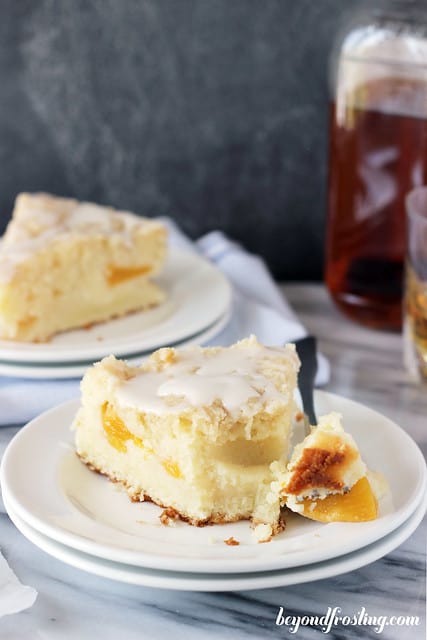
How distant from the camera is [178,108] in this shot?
265cm

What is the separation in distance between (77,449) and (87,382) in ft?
0.38

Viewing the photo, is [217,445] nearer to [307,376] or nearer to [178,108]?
[307,376]

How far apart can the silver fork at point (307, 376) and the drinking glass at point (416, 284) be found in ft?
0.85

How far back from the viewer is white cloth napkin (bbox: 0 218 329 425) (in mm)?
1897

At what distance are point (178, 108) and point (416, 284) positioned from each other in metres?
0.91

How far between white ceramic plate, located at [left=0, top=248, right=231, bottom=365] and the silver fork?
277 mm

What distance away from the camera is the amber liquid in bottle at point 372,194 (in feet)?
7.36

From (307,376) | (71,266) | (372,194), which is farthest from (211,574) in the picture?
(372,194)

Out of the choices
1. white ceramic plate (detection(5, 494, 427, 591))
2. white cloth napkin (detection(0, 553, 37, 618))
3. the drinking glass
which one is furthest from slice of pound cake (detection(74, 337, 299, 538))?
the drinking glass

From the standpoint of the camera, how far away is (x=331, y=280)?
97.3 inches

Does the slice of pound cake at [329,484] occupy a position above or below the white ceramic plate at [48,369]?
above

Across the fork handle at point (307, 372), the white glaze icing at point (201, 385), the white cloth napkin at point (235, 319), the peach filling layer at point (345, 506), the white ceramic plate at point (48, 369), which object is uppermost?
the white glaze icing at point (201, 385)

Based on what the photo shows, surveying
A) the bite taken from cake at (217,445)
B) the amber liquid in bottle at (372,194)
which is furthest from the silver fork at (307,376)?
the amber liquid in bottle at (372,194)

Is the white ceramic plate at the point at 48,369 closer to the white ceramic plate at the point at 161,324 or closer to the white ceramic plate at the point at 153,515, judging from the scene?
the white ceramic plate at the point at 161,324
